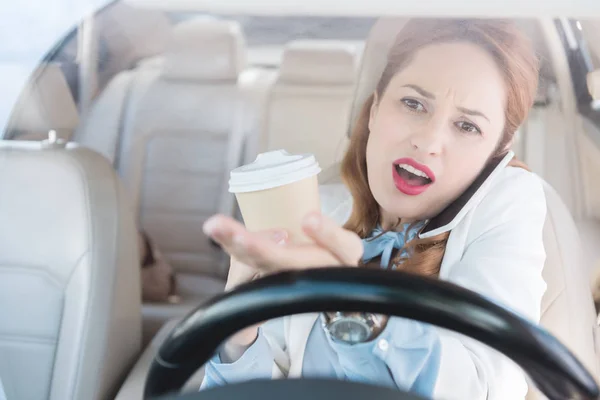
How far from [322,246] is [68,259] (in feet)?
1.85

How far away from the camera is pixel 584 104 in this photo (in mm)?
874

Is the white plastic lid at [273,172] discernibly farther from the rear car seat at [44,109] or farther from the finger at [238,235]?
the rear car seat at [44,109]

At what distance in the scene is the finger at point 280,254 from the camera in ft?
2.30

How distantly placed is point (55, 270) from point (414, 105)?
652 millimetres

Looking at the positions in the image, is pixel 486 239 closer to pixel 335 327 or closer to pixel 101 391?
pixel 335 327

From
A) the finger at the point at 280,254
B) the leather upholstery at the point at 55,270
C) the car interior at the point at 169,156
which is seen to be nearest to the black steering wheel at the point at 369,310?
the finger at the point at 280,254

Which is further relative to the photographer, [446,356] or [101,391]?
[101,391]

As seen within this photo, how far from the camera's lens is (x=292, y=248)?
715mm

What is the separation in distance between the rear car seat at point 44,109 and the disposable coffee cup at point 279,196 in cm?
46

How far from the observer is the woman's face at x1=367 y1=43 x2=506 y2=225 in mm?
818

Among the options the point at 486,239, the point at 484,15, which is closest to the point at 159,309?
the point at 486,239

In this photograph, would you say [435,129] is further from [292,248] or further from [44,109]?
[44,109]

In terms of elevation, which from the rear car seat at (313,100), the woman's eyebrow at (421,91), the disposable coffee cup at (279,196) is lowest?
the disposable coffee cup at (279,196)

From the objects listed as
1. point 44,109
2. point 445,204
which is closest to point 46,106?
point 44,109
